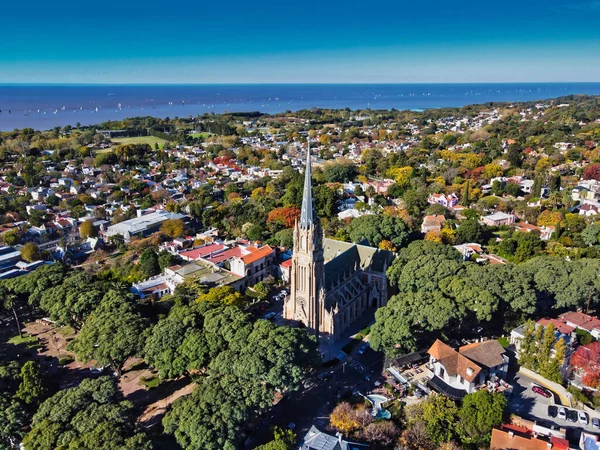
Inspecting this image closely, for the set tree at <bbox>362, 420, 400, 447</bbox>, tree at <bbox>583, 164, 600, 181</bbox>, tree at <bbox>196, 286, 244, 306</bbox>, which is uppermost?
tree at <bbox>583, 164, 600, 181</bbox>

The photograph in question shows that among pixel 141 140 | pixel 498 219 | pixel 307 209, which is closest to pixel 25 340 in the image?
pixel 307 209

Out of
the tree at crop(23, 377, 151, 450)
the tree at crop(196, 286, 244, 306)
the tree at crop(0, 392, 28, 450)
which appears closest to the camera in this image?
the tree at crop(23, 377, 151, 450)

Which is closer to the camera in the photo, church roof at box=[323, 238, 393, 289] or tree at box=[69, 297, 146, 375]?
tree at box=[69, 297, 146, 375]

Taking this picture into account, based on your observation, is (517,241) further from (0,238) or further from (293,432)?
(0,238)

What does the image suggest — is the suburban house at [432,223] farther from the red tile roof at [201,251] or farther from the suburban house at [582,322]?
the red tile roof at [201,251]

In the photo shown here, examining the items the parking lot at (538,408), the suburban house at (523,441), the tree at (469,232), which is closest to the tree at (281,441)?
the suburban house at (523,441)

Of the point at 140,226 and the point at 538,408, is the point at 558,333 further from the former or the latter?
the point at 140,226

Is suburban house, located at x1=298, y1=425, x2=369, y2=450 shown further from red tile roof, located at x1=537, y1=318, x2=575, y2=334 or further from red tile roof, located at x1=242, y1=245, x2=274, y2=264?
red tile roof, located at x1=242, y1=245, x2=274, y2=264

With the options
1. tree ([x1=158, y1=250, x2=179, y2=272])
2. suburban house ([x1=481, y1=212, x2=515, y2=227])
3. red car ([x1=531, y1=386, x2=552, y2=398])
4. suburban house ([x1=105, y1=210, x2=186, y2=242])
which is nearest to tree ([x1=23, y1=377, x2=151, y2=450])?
tree ([x1=158, y1=250, x2=179, y2=272])
